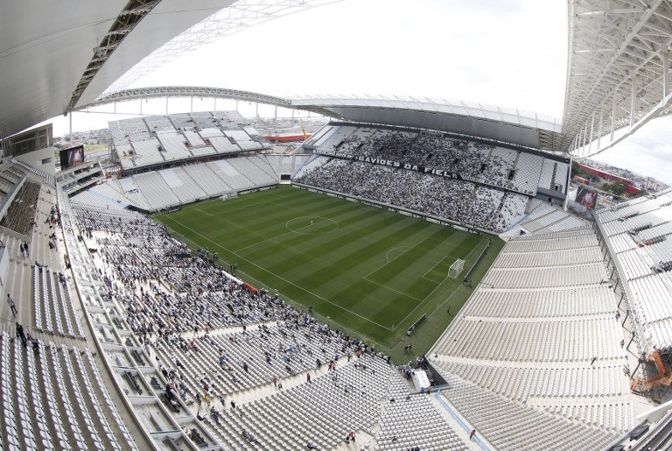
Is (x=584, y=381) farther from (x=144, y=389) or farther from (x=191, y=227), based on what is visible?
(x=191, y=227)

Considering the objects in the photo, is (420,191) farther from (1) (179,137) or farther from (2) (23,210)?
(2) (23,210)

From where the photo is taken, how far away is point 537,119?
160 ft

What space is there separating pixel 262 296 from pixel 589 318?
20.7 metres

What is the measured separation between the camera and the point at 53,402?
10.7m

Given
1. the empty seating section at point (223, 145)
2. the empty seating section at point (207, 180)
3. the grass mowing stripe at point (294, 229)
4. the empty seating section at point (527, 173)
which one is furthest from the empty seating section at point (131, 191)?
the empty seating section at point (527, 173)

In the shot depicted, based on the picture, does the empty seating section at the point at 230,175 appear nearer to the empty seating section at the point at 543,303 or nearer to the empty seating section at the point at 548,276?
the empty seating section at the point at 548,276

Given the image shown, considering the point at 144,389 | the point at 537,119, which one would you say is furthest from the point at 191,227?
the point at 537,119

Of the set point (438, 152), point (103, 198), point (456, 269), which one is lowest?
point (456, 269)

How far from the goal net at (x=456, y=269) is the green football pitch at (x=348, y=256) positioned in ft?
1.60

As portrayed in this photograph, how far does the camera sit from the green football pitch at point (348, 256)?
94.8ft

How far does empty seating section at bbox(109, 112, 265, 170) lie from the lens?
191 feet

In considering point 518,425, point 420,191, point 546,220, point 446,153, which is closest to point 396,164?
point 446,153

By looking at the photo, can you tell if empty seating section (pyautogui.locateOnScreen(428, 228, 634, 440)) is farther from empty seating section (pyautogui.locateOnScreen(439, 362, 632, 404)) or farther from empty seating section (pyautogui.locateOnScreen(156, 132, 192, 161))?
empty seating section (pyautogui.locateOnScreen(156, 132, 192, 161))

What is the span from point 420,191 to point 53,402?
50.3m
